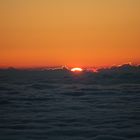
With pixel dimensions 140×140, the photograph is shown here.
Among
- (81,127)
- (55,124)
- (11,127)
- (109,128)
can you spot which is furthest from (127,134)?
(11,127)

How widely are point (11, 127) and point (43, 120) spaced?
319 centimetres

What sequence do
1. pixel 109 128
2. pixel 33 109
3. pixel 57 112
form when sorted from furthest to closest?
pixel 33 109 < pixel 57 112 < pixel 109 128

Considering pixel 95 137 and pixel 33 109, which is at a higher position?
pixel 33 109

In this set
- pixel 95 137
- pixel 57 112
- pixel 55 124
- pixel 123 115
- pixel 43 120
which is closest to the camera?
pixel 95 137

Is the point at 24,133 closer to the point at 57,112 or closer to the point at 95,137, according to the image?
the point at 95,137

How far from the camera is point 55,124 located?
23.5m

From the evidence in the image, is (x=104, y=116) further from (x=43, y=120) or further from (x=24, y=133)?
(x=24, y=133)

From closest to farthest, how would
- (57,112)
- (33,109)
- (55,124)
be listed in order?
(55,124) < (57,112) < (33,109)

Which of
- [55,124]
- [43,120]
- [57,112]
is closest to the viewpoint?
[55,124]

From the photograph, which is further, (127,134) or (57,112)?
(57,112)

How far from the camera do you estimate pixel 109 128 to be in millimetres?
21781

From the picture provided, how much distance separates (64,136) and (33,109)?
39.4 ft

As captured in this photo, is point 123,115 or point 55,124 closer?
point 55,124

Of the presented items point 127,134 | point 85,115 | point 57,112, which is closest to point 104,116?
point 85,115
